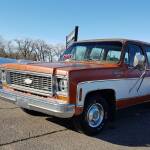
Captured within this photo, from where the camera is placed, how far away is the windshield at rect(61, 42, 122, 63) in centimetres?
689

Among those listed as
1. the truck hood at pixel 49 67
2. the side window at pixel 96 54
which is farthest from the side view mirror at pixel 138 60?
the side window at pixel 96 54

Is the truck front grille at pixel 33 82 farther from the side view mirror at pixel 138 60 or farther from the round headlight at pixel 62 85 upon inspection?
the side view mirror at pixel 138 60

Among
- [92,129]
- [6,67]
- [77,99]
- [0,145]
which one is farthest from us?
[6,67]

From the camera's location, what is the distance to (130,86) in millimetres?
6934

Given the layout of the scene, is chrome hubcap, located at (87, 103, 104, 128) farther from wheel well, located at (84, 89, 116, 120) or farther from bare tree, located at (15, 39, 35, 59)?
bare tree, located at (15, 39, 35, 59)

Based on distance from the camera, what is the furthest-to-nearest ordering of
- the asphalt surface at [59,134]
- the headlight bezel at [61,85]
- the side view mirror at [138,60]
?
the side view mirror at [138,60], the headlight bezel at [61,85], the asphalt surface at [59,134]

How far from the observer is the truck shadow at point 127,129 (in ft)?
19.1

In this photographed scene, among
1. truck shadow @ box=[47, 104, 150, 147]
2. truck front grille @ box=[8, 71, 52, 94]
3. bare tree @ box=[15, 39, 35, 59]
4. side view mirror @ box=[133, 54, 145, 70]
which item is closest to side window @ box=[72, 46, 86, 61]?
side view mirror @ box=[133, 54, 145, 70]

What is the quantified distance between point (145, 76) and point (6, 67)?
3255 millimetres

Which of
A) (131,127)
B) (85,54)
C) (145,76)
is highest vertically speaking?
(85,54)

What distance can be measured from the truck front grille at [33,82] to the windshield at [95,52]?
164 centimetres

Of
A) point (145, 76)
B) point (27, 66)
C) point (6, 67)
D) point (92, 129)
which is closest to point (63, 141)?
point (92, 129)

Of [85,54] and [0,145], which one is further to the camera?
[85,54]

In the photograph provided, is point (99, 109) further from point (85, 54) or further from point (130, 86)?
point (85, 54)
